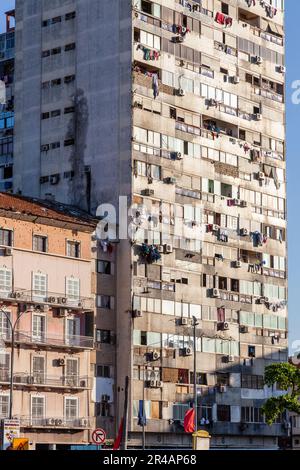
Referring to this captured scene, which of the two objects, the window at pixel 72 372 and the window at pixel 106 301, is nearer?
the window at pixel 72 372

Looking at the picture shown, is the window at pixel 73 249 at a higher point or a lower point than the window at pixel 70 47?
lower

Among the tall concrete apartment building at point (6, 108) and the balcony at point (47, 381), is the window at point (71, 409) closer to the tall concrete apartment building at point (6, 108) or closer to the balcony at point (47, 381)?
the balcony at point (47, 381)

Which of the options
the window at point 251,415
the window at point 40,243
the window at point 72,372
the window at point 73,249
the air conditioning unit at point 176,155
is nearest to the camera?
the window at point 72,372

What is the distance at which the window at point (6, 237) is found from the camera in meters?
86.8

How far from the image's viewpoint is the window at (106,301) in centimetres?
9338

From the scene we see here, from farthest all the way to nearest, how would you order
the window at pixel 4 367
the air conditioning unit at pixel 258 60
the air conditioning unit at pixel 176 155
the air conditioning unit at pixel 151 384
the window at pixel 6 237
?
the air conditioning unit at pixel 258 60
the air conditioning unit at pixel 176 155
the air conditioning unit at pixel 151 384
the window at pixel 6 237
the window at pixel 4 367

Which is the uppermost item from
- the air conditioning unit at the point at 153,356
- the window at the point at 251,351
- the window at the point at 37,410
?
the window at the point at 251,351

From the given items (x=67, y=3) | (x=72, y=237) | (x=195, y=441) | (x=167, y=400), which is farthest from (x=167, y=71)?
(x=195, y=441)

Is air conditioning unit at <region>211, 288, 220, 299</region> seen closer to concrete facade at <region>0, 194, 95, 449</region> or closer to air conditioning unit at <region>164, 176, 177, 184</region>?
air conditioning unit at <region>164, 176, 177, 184</region>

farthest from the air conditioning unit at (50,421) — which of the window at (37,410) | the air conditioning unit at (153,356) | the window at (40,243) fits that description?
the window at (40,243)

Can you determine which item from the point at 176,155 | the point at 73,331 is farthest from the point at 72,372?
the point at 176,155

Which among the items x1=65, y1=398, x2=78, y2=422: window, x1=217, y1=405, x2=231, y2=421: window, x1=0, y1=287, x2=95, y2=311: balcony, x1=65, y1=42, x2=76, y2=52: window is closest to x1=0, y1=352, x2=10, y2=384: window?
x1=0, y1=287, x2=95, y2=311: balcony

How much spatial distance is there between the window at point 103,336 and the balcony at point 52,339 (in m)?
2.00

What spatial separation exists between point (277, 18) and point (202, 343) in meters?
35.8
